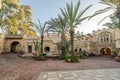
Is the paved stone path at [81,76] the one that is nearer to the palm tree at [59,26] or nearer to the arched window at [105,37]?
the palm tree at [59,26]

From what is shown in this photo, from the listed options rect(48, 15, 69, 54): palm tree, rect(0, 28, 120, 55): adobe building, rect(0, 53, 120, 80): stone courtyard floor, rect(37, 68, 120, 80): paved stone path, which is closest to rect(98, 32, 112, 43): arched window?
rect(0, 28, 120, 55): adobe building

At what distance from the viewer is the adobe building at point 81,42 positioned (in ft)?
113

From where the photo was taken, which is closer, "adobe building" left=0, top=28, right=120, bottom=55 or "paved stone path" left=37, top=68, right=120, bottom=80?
"paved stone path" left=37, top=68, right=120, bottom=80

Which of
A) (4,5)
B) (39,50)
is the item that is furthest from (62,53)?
(4,5)

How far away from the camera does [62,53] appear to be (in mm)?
24797

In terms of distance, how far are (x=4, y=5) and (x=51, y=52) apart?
15749mm

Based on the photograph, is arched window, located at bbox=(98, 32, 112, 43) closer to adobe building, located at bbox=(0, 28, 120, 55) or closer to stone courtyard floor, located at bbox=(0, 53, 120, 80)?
adobe building, located at bbox=(0, 28, 120, 55)

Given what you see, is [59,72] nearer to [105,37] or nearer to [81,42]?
[81,42]

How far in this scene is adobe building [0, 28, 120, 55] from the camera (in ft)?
113

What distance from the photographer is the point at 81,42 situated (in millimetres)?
37062

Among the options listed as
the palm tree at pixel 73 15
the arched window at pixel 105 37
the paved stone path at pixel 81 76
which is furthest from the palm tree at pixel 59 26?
the paved stone path at pixel 81 76

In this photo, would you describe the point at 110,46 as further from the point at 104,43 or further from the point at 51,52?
the point at 51,52

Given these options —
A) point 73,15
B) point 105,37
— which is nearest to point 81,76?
point 73,15

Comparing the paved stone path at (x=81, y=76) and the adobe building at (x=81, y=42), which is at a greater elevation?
the adobe building at (x=81, y=42)
